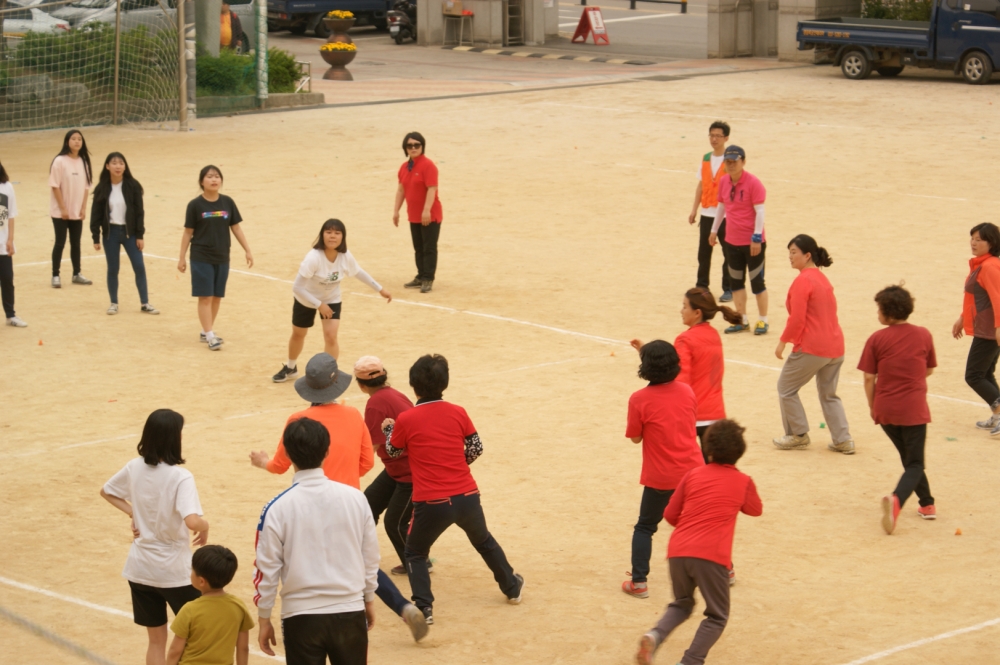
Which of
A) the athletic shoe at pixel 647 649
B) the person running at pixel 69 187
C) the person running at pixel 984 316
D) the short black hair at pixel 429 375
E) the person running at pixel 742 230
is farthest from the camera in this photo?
the person running at pixel 69 187

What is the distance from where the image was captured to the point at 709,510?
6.28 m

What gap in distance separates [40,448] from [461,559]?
12.5ft

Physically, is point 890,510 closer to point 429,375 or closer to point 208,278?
point 429,375

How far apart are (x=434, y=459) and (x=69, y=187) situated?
9099mm

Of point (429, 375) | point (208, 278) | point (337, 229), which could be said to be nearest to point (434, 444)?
point (429, 375)

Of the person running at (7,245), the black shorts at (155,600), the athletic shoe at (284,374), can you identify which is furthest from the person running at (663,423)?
the person running at (7,245)

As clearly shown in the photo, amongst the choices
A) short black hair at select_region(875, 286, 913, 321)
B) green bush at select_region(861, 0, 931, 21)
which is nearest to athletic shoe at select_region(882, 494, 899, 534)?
short black hair at select_region(875, 286, 913, 321)

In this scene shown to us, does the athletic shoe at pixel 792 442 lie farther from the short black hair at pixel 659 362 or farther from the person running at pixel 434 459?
the person running at pixel 434 459

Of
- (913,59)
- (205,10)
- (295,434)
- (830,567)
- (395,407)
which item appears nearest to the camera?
(295,434)

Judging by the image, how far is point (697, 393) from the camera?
7988 mm

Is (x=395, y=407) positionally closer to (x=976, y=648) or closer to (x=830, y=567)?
(x=830, y=567)

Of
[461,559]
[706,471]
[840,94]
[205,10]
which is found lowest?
[461,559]

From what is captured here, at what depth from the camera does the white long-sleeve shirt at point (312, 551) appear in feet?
17.3

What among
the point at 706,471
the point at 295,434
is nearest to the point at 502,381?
the point at 706,471
